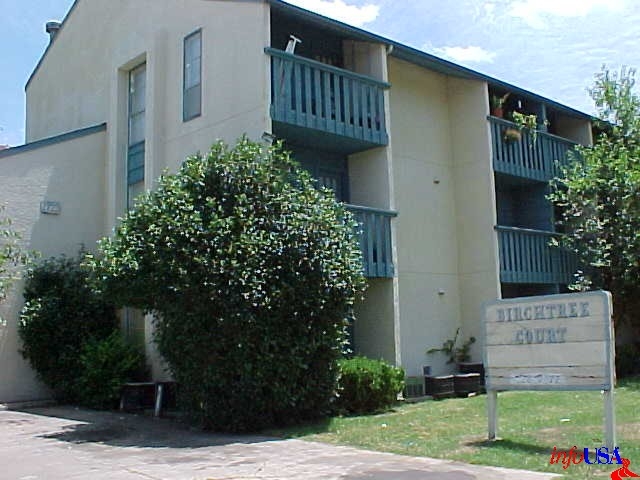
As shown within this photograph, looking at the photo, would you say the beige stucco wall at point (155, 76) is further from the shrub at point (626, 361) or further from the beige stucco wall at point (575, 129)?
the shrub at point (626, 361)

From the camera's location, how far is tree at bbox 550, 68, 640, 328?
18.1 m

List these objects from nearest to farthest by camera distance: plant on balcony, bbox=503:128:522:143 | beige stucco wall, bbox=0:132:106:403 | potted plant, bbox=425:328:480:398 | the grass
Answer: the grass < potted plant, bbox=425:328:480:398 < beige stucco wall, bbox=0:132:106:403 < plant on balcony, bbox=503:128:522:143

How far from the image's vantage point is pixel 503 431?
34.9 feet

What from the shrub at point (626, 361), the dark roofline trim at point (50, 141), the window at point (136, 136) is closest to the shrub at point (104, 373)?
the window at point (136, 136)

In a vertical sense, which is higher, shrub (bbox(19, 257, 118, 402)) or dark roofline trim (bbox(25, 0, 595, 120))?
dark roofline trim (bbox(25, 0, 595, 120))

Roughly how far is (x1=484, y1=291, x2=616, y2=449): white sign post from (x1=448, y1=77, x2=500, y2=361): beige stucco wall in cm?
738

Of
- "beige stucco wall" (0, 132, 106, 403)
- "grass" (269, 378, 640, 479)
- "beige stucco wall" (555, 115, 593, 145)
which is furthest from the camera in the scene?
"beige stucco wall" (555, 115, 593, 145)

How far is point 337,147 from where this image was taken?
1586 centimetres

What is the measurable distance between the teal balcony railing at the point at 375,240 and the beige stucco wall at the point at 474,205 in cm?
337

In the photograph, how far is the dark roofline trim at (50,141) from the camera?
16.2 m

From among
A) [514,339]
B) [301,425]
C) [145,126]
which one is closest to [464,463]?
[514,339]

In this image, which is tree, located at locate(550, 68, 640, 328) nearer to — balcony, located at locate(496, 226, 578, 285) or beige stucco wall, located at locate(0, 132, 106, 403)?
balcony, located at locate(496, 226, 578, 285)

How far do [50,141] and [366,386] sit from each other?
9320mm

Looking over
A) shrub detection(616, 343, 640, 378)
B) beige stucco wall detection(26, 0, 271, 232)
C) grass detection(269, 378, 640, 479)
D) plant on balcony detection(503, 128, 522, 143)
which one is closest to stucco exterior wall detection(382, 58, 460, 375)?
plant on balcony detection(503, 128, 522, 143)
